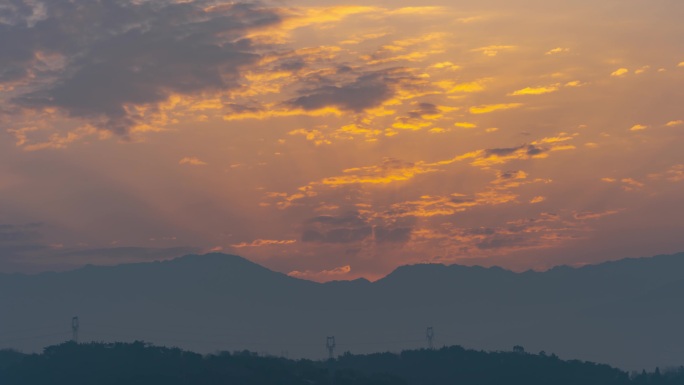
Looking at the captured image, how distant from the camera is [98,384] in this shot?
650 ft

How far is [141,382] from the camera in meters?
198

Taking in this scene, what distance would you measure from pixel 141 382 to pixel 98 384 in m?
8.27
